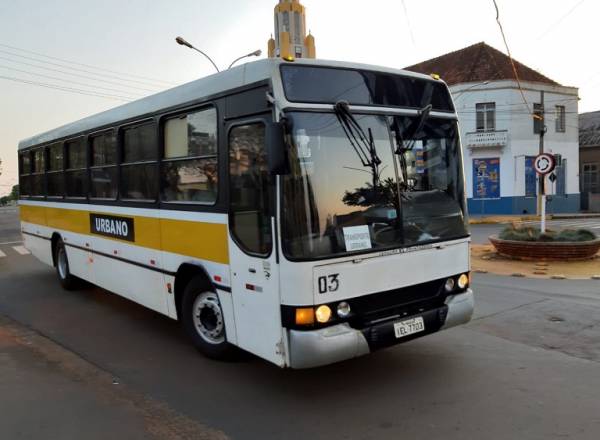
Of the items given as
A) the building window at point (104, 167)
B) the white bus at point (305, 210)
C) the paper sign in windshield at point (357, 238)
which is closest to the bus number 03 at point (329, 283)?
the white bus at point (305, 210)

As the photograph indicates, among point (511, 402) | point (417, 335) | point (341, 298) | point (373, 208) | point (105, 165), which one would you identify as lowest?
point (511, 402)

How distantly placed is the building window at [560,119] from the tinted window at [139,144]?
104 ft

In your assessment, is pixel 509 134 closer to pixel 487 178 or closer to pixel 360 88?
pixel 487 178

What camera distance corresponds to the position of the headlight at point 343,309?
4266 millimetres

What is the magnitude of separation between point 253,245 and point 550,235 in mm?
9787

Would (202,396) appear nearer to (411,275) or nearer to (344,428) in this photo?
(344,428)

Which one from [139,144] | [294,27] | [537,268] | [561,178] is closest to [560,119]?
[561,178]

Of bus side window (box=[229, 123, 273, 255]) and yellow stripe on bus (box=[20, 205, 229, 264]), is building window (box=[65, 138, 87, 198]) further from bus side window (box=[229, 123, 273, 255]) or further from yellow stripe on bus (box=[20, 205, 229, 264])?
bus side window (box=[229, 123, 273, 255])

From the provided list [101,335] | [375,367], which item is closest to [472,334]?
[375,367]

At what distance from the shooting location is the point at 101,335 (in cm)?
659

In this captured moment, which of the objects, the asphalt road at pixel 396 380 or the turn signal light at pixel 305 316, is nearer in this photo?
the asphalt road at pixel 396 380

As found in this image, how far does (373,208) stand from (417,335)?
1.21 meters

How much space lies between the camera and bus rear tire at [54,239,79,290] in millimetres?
9227

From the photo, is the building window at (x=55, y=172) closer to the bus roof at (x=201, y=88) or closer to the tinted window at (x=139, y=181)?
the bus roof at (x=201, y=88)
